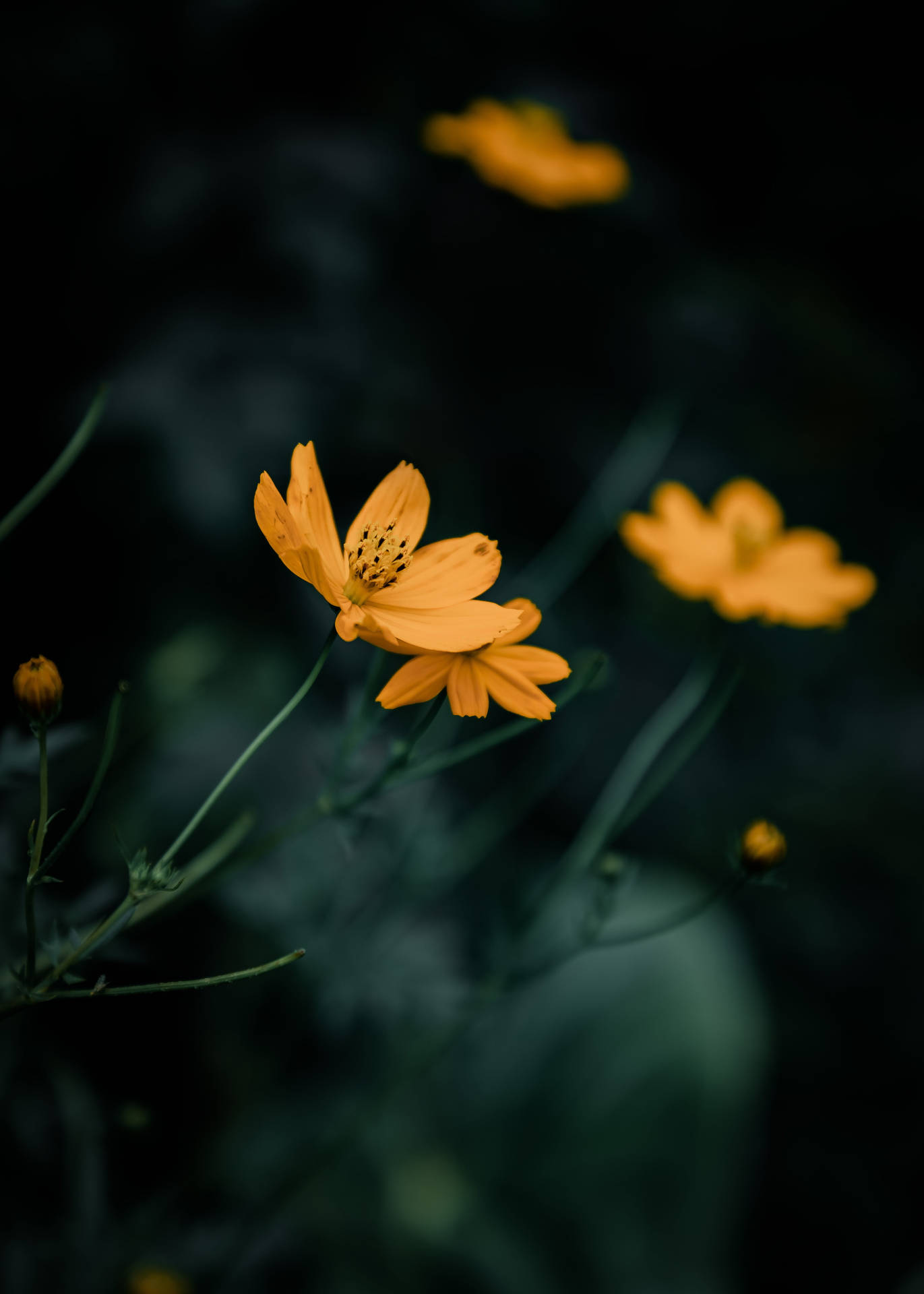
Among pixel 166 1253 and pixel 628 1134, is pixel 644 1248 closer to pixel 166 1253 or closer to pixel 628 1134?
pixel 628 1134

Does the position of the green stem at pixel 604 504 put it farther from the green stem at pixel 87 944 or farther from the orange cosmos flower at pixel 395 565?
the green stem at pixel 87 944

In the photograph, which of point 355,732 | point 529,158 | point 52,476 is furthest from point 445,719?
point 529,158

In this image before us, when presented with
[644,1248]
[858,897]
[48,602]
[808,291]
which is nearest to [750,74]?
[808,291]

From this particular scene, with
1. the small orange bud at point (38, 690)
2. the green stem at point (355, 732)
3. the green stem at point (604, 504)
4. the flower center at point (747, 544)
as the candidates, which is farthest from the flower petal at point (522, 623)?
the flower center at point (747, 544)

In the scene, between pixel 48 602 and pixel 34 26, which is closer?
pixel 48 602

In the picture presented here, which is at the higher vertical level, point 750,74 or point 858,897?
point 750,74
